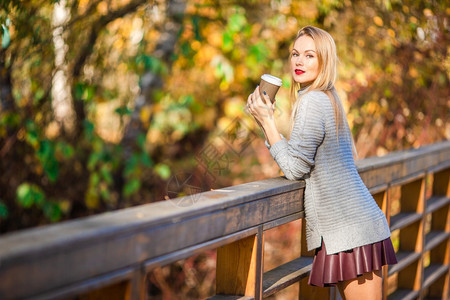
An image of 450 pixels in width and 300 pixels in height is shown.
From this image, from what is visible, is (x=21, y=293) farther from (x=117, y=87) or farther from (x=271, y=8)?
(x=271, y=8)

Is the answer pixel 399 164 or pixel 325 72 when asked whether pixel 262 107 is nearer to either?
pixel 325 72

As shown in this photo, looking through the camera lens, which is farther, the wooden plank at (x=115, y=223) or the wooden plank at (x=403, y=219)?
the wooden plank at (x=403, y=219)

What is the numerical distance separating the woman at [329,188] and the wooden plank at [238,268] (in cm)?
37

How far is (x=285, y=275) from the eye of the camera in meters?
2.23

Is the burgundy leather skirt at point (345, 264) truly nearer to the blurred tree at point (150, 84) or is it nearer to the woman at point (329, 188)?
the woman at point (329, 188)

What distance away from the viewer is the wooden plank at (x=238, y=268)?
1950 mm

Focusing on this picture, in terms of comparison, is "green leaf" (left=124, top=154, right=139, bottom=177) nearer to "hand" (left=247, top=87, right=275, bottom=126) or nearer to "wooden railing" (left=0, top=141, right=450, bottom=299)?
"wooden railing" (left=0, top=141, right=450, bottom=299)

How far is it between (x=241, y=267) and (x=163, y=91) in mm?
4437

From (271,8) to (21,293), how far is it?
557 cm

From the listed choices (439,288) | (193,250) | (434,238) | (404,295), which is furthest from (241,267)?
(439,288)

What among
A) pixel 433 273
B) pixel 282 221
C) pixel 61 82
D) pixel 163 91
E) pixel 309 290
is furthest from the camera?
pixel 163 91

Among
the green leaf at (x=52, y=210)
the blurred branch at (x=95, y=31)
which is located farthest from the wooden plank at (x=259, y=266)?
the blurred branch at (x=95, y=31)

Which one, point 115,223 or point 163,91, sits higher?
point 163,91

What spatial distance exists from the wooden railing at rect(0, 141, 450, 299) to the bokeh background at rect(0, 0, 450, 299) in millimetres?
2616
